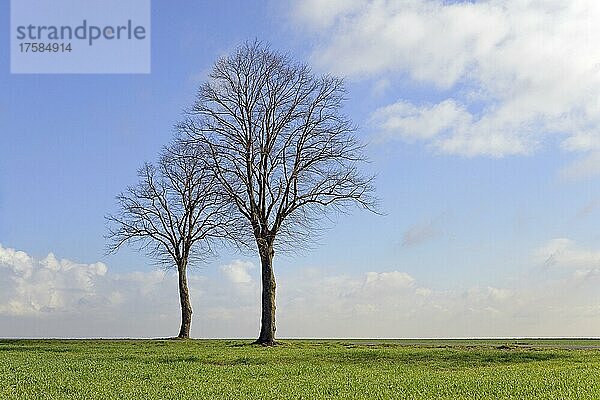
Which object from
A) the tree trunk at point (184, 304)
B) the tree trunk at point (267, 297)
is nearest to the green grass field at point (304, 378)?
the tree trunk at point (267, 297)

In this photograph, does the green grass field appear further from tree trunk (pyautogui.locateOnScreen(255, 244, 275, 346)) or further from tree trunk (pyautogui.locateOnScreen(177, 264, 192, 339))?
tree trunk (pyautogui.locateOnScreen(177, 264, 192, 339))

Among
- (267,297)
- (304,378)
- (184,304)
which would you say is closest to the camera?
(304,378)

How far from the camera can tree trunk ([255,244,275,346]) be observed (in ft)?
146

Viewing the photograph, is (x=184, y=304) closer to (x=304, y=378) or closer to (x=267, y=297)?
(x=267, y=297)

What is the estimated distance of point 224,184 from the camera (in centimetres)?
4566

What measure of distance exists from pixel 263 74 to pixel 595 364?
93.0ft

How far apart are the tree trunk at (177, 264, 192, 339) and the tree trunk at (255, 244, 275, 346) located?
1252 centimetres

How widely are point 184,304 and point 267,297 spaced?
42.9ft

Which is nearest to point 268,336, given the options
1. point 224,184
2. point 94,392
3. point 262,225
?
point 262,225

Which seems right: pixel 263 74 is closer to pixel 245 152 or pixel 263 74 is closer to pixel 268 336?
pixel 245 152

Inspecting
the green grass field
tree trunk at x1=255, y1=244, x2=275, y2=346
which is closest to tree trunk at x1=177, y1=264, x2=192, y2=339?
tree trunk at x1=255, y1=244, x2=275, y2=346

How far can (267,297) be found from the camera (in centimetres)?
4497

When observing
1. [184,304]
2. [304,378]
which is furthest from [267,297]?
[304,378]

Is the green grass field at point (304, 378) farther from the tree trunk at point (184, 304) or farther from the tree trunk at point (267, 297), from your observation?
the tree trunk at point (184, 304)
